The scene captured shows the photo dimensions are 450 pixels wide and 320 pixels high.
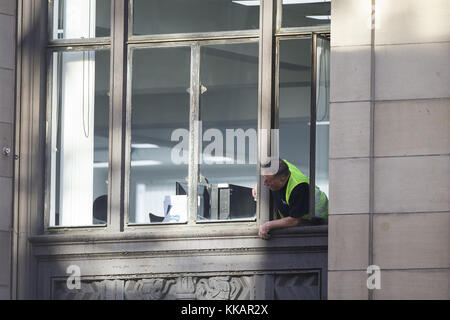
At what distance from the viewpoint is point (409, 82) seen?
14039 mm

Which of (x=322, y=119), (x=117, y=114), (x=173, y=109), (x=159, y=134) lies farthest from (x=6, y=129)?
(x=322, y=119)

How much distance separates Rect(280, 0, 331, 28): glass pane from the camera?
15.5 meters

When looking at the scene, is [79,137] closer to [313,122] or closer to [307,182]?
[307,182]

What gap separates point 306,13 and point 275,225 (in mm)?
2812

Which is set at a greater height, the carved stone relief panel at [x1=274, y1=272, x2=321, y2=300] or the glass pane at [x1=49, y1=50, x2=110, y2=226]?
the glass pane at [x1=49, y1=50, x2=110, y2=226]

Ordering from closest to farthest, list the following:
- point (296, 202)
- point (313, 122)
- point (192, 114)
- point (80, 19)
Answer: point (313, 122) < point (296, 202) < point (192, 114) < point (80, 19)

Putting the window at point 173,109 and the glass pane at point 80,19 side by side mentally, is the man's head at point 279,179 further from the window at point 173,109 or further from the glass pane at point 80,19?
the glass pane at point 80,19

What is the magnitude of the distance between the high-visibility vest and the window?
0.34 feet

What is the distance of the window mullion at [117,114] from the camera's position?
15656 mm

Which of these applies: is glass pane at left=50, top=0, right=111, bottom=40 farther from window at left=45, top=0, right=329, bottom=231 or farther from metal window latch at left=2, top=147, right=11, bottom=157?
metal window latch at left=2, top=147, right=11, bottom=157

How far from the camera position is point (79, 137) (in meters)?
16.1

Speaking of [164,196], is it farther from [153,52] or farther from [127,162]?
[153,52]

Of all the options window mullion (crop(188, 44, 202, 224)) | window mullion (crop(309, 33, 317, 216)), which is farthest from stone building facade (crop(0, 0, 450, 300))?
window mullion (crop(309, 33, 317, 216))

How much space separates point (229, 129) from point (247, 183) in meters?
0.76
